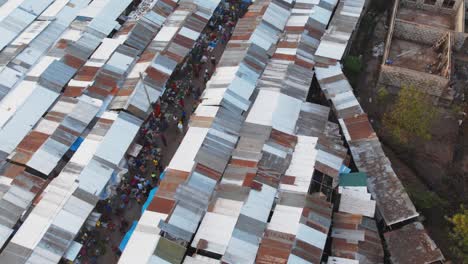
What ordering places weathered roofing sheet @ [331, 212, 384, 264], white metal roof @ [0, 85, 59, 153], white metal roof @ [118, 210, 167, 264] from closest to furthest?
white metal roof @ [118, 210, 167, 264] < weathered roofing sheet @ [331, 212, 384, 264] < white metal roof @ [0, 85, 59, 153]

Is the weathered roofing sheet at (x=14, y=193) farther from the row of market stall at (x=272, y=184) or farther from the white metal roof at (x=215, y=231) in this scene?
the white metal roof at (x=215, y=231)

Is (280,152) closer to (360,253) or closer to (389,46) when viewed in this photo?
(360,253)

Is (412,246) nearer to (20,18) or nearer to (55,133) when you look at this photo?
(55,133)

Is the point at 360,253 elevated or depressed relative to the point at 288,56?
depressed

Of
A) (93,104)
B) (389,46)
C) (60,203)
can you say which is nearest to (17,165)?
(60,203)

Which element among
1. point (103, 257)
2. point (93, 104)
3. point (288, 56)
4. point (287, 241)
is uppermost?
point (288, 56)

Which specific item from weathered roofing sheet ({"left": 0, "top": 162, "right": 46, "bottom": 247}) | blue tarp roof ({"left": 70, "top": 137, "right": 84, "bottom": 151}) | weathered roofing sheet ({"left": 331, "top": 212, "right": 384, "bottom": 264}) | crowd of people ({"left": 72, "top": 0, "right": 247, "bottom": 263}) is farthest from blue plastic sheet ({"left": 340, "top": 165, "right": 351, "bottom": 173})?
weathered roofing sheet ({"left": 0, "top": 162, "right": 46, "bottom": 247})

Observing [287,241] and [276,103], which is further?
[276,103]

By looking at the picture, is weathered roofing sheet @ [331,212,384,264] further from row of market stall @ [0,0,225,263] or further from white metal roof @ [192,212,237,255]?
row of market stall @ [0,0,225,263]
